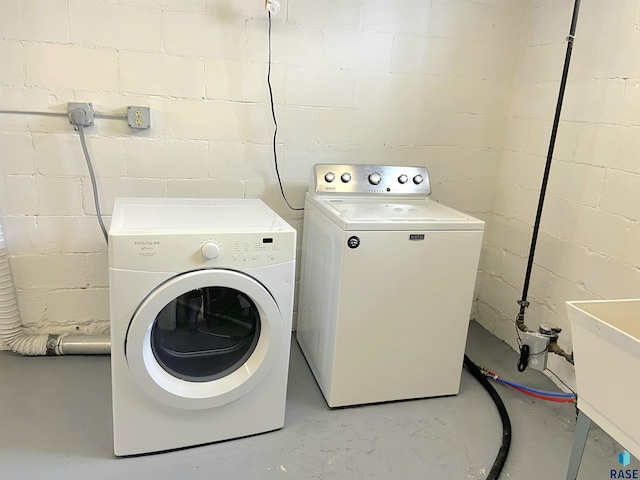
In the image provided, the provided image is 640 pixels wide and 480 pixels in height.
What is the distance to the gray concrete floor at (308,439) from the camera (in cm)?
165

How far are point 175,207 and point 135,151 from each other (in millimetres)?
462

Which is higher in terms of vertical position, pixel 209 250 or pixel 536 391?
pixel 209 250

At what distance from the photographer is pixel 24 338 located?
2246 mm

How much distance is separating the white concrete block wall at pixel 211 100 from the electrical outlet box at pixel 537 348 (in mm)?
941

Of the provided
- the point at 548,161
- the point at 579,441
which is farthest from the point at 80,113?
the point at 579,441

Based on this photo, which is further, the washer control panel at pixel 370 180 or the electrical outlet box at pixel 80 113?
the washer control panel at pixel 370 180

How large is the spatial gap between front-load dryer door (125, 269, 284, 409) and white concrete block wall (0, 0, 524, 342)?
77cm

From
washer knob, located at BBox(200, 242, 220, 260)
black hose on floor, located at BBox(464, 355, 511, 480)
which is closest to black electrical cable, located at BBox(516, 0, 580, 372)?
black hose on floor, located at BBox(464, 355, 511, 480)

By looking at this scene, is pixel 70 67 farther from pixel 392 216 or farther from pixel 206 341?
pixel 392 216

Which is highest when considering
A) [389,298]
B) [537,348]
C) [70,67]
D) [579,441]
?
[70,67]

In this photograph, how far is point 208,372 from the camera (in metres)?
1.76

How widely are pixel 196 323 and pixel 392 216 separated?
2.92 feet

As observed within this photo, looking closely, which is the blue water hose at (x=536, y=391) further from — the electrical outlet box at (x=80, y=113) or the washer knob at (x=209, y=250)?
the electrical outlet box at (x=80, y=113)

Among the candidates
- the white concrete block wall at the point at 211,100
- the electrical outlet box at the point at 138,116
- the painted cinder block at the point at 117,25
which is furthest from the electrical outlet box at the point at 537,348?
the painted cinder block at the point at 117,25
